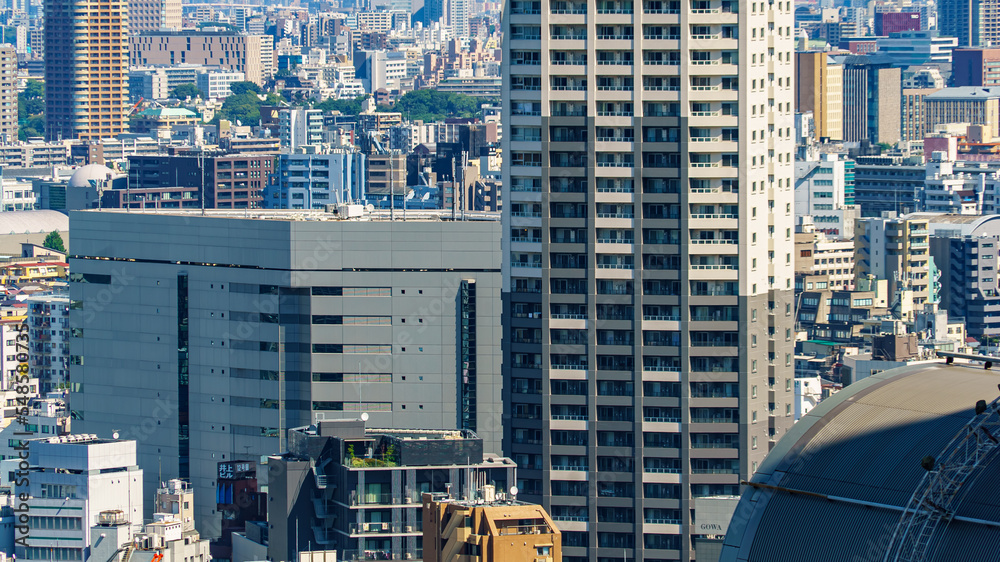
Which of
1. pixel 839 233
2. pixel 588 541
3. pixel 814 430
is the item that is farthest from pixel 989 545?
pixel 839 233

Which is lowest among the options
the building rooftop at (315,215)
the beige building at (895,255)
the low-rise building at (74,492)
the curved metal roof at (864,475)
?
the low-rise building at (74,492)

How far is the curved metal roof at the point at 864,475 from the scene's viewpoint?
41.3m

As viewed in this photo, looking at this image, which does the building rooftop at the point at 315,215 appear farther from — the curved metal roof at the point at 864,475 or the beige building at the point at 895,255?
the beige building at the point at 895,255

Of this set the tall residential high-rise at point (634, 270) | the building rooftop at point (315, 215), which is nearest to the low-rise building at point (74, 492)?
the building rooftop at point (315, 215)

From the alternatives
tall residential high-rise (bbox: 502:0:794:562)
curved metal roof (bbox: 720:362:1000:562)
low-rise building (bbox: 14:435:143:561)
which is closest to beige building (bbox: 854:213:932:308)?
low-rise building (bbox: 14:435:143:561)

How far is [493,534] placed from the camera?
198ft

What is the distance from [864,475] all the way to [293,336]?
49433 mm

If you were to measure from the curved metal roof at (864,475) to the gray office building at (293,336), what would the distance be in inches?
1711

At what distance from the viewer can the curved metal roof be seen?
41.3m

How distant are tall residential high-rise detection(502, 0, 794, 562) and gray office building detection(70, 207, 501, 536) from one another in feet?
43.3

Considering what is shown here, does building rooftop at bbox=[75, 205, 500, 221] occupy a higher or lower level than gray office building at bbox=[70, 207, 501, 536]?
higher

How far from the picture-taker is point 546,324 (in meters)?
75.8

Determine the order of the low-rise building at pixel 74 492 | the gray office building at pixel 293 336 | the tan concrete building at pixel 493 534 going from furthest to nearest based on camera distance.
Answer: the gray office building at pixel 293 336
the low-rise building at pixel 74 492
the tan concrete building at pixel 493 534

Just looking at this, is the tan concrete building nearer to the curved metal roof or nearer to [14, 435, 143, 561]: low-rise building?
the curved metal roof
